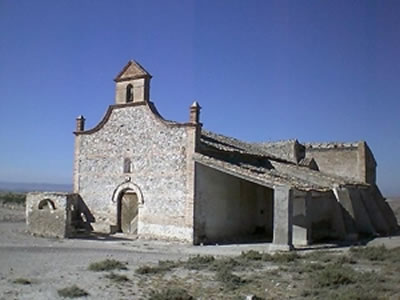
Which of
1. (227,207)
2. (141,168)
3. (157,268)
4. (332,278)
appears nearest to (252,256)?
(157,268)

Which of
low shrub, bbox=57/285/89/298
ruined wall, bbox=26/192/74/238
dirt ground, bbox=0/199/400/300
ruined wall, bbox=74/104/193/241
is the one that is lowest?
dirt ground, bbox=0/199/400/300

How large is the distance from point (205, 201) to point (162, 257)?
5709 millimetres

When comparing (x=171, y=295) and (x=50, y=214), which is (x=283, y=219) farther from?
(x=50, y=214)

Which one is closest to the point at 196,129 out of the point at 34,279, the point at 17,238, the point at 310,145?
the point at 17,238

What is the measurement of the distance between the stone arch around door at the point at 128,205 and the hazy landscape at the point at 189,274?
487 centimetres

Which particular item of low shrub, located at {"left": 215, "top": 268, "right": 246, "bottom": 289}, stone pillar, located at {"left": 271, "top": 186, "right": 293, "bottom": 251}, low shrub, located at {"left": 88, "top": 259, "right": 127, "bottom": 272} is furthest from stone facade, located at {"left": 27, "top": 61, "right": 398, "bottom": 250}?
low shrub, located at {"left": 88, "top": 259, "right": 127, "bottom": 272}

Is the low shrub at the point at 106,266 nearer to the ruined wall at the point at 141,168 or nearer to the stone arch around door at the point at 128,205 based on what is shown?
the ruined wall at the point at 141,168

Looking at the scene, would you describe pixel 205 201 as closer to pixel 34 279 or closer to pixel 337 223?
pixel 337 223

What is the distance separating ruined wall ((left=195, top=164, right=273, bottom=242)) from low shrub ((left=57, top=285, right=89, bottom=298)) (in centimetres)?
1087

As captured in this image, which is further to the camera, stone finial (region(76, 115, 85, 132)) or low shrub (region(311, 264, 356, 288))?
stone finial (region(76, 115, 85, 132))

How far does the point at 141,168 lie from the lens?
22469 millimetres

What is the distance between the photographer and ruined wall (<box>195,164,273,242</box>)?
20797 millimetres

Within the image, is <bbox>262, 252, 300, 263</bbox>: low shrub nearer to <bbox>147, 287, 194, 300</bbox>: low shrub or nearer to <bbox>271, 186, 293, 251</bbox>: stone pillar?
<bbox>271, 186, 293, 251</bbox>: stone pillar

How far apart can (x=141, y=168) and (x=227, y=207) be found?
463cm
